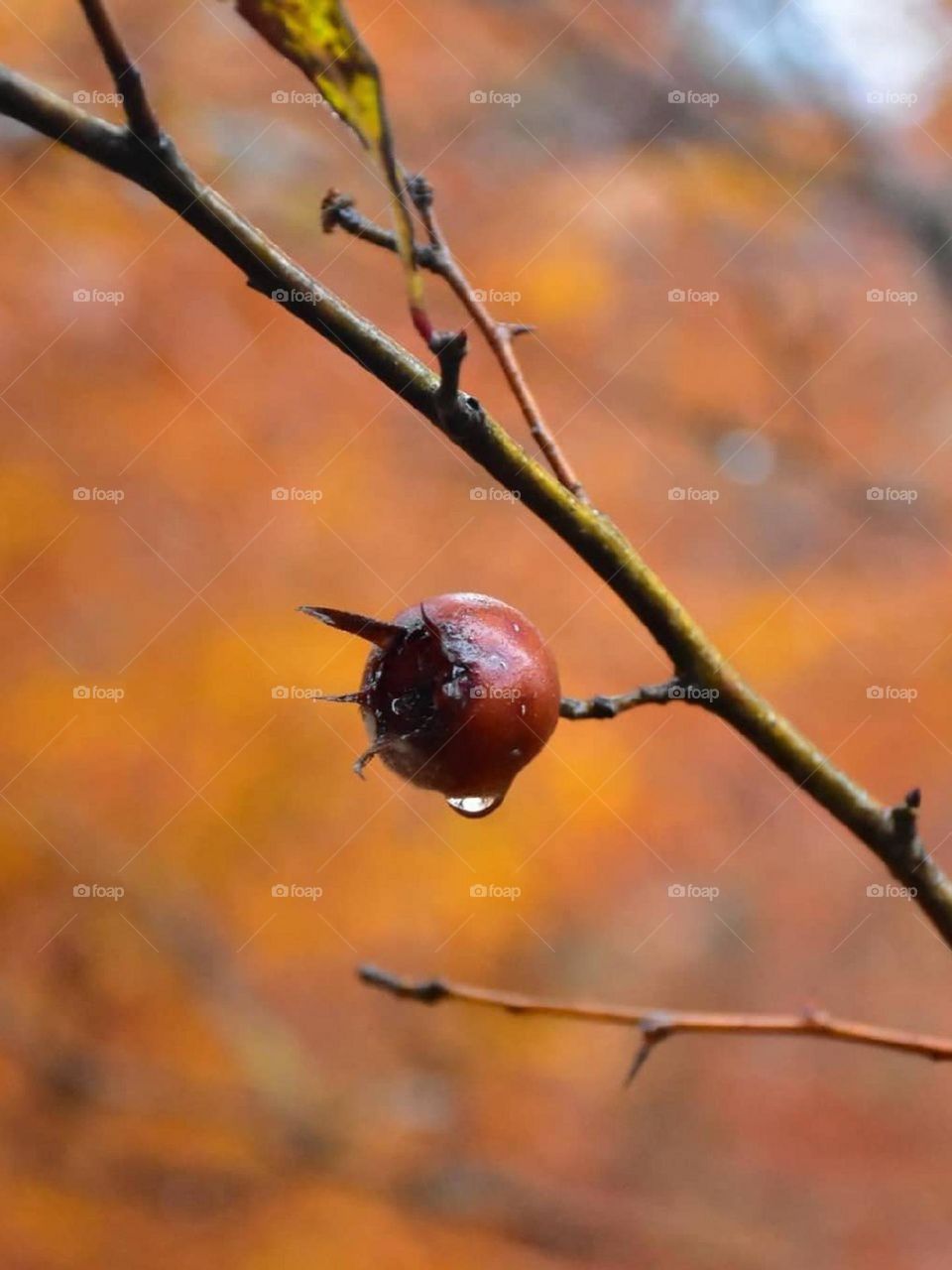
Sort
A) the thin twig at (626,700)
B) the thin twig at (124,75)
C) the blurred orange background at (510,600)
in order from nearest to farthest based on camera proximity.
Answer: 1. the thin twig at (124,75)
2. the thin twig at (626,700)
3. the blurred orange background at (510,600)

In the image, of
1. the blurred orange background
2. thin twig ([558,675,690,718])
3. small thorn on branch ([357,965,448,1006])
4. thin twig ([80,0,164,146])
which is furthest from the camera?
the blurred orange background

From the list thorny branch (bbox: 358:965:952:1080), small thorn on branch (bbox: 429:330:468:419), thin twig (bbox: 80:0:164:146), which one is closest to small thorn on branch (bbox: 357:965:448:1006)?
thorny branch (bbox: 358:965:952:1080)

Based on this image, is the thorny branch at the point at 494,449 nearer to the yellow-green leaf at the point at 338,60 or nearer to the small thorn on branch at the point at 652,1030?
the yellow-green leaf at the point at 338,60

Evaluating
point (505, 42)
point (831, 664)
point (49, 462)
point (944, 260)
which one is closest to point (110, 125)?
point (944, 260)

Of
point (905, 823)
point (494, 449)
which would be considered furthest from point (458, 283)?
point (905, 823)

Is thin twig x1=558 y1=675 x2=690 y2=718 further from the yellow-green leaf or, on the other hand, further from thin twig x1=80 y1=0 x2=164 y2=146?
thin twig x1=80 y1=0 x2=164 y2=146

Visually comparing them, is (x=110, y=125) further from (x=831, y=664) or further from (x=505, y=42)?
(x=505, y=42)

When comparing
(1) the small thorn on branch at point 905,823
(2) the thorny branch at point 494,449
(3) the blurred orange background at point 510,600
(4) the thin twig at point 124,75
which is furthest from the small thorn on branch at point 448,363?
(3) the blurred orange background at point 510,600
